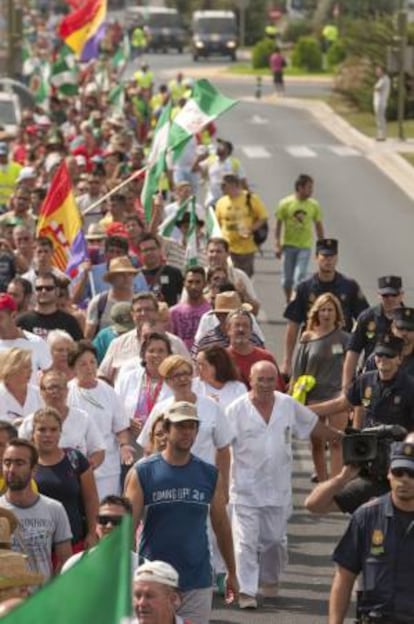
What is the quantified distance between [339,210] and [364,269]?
814cm

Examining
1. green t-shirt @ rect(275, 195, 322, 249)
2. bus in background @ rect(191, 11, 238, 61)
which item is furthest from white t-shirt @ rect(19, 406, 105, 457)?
bus in background @ rect(191, 11, 238, 61)

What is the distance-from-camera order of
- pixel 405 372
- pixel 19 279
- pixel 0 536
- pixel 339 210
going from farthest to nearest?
pixel 339 210 < pixel 19 279 < pixel 405 372 < pixel 0 536

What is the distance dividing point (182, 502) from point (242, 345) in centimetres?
378

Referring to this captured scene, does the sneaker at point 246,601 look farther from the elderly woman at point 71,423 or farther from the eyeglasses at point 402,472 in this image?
the eyeglasses at point 402,472

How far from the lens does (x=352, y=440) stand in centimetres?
970

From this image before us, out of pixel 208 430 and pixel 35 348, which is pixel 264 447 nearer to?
pixel 208 430

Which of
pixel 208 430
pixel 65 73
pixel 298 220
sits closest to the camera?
pixel 208 430

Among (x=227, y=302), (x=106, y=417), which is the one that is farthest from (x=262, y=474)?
(x=227, y=302)

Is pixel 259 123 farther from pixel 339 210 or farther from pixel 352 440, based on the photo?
pixel 352 440

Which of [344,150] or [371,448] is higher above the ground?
[371,448]

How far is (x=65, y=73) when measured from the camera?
4734cm

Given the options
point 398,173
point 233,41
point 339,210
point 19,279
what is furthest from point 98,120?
point 233,41

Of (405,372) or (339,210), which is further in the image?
(339,210)

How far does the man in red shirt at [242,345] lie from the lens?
577 inches
